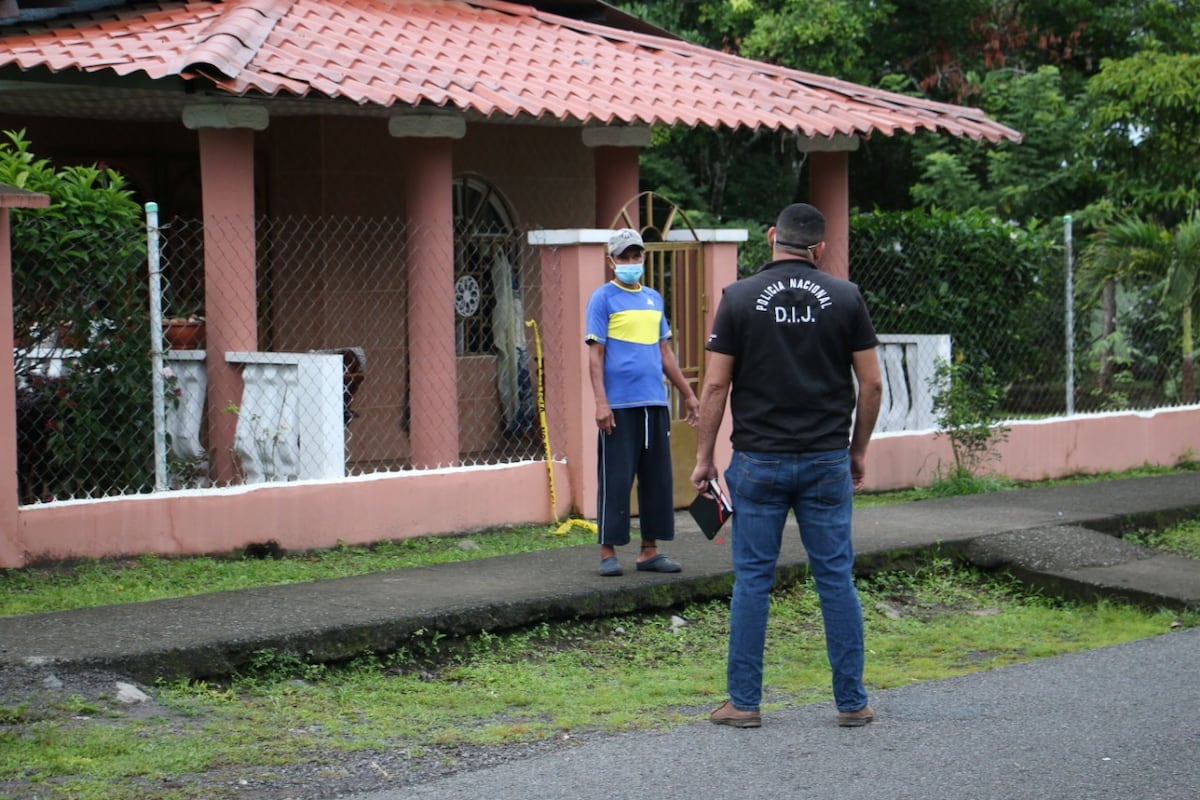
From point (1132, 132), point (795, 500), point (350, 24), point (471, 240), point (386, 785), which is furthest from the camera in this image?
point (1132, 132)

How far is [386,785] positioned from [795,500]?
171 centimetres

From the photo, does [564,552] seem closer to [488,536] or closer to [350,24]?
[488,536]

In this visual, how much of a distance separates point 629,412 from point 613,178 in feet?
15.5

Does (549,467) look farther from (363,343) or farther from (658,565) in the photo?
(363,343)

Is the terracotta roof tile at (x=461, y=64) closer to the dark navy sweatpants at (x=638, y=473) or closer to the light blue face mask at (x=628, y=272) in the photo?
the light blue face mask at (x=628, y=272)

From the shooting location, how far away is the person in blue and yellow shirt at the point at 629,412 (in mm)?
7754

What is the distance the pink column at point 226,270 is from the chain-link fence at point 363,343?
0.06ft

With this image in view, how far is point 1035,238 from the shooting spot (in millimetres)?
14930

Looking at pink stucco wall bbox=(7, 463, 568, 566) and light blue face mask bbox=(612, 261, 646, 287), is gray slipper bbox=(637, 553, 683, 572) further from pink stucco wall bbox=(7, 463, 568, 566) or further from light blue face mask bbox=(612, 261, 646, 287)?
pink stucco wall bbox=(7, 463, 568, 566)

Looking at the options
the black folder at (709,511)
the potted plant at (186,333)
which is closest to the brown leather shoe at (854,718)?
the black folder at (709,511)

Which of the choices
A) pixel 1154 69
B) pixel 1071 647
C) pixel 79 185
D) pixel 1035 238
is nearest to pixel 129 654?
pixel 79 185

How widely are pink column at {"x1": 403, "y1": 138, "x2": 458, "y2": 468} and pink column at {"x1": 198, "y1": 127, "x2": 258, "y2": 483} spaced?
1119 mm

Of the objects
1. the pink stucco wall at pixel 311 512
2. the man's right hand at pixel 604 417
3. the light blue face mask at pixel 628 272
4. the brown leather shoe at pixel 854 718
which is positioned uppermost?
the light blue face mask at pixel 628 272

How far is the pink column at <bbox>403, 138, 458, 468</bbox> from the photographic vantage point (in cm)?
1023
